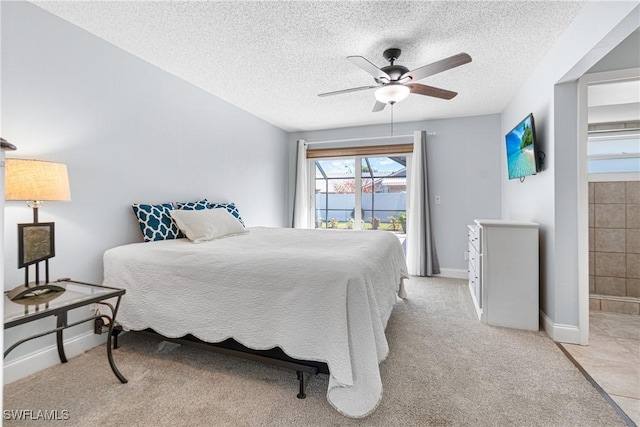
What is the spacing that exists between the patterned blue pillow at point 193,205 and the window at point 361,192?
2500 millimetres

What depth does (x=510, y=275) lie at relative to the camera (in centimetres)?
262

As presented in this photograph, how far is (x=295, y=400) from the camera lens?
65.0 inches

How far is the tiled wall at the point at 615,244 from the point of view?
2.96m

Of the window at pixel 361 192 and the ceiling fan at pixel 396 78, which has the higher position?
the ceiling fan at pixel 396 78

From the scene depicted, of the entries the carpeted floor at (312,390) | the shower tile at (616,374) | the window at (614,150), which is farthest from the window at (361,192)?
the shower tile at (616,374)

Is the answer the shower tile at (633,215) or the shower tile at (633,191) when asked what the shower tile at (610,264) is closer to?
the shower tile at (633,215)

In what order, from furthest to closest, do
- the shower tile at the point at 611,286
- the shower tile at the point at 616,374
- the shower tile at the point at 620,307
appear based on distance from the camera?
the shower tile at the point at 611,286 < the shower tile at the point at 620,307 < the shower tile at the point at 616,374

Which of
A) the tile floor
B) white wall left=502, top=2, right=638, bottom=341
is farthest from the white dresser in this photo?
the tile floor

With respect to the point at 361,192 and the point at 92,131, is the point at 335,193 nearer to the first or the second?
the point at 361,192

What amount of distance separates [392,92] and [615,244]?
2.80 m

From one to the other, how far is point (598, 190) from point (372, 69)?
277 centimetres

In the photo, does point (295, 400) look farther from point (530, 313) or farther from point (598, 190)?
point (598, 190)

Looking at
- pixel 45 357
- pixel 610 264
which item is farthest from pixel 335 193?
pixel 45 357

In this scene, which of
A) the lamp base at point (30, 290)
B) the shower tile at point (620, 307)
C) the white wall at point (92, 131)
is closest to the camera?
the lamp base at point (30, 290)
